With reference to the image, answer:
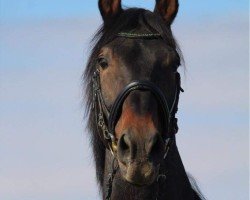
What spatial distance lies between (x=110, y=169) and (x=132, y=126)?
106 centimetres

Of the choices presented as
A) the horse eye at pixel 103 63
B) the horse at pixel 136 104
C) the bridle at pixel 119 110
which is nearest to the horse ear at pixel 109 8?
the horse at pixel 136 104

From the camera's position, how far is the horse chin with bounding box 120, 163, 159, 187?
9750 mm

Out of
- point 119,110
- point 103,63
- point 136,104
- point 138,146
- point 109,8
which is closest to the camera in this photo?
point 138,146

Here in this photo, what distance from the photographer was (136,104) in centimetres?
1012

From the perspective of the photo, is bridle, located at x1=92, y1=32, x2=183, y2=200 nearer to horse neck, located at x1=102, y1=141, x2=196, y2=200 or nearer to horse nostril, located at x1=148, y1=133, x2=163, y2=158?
horse neck, located at x1=102, y1=141, x2=196, y2=200

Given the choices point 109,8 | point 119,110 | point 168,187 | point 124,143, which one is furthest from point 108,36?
point 168,187

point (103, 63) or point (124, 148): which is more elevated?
point (103, 63)

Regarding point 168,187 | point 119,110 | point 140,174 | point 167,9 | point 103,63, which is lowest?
point 168,187

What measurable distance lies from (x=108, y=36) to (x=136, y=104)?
3.99ft

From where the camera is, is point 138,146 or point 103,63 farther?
point 103,63

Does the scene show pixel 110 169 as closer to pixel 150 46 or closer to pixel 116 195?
pixel 116 195

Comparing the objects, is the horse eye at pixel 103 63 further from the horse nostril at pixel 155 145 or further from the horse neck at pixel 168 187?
the horse nostril at pixel 155 145

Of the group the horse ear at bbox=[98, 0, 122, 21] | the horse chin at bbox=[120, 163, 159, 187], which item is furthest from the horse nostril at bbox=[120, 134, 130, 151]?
the horse ear at bbox=[98, 0, 122, 21]

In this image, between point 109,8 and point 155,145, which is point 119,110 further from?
point 109,8
